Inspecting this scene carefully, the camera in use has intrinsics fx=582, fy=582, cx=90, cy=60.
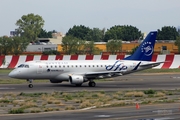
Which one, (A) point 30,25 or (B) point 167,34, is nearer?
(A) point 30,25

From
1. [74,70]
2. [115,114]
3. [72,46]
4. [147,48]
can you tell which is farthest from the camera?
→ [72,46]

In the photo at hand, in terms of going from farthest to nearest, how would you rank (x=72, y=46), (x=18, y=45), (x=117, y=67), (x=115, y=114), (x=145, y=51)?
1. (x=72, y=46)
2. (x=18, y=45)
3. (x=145, y=51)
4. (x=117, y=67)
5. (x=115, y=114)

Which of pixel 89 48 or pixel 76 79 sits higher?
pixel 89 48

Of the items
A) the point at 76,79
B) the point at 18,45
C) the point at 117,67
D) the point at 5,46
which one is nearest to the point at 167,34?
the point at 18,45

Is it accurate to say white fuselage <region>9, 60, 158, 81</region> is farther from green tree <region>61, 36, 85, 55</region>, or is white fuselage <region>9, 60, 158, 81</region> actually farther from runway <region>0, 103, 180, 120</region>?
green tree <region>61, 36, 85, 55</region>

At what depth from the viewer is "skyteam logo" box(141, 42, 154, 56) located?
57.5 meters

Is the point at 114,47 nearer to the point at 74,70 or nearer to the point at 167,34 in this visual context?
the point at 74,70

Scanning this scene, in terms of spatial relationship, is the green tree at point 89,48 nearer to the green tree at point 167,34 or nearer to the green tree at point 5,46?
the green tree at point 5,46

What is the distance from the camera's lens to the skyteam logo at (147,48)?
57.5 m

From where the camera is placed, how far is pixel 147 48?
57781 mm

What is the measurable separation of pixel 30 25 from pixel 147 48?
104 metres

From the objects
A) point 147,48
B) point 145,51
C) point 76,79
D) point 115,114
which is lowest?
point 115,114

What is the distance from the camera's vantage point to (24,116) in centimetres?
2934

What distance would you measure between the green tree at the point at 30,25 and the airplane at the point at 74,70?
103 m
